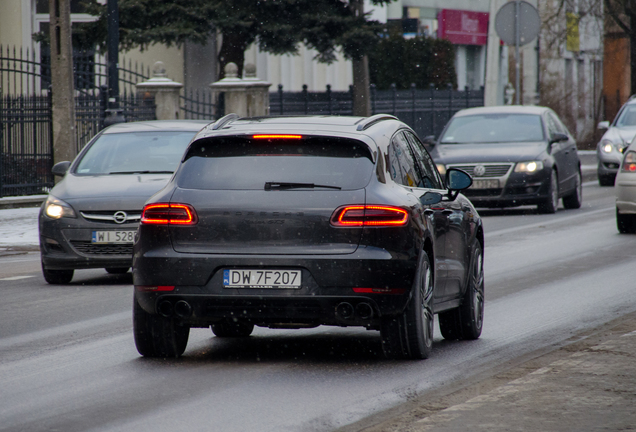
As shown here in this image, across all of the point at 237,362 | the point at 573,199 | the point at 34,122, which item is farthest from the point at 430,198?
the point at 34,122

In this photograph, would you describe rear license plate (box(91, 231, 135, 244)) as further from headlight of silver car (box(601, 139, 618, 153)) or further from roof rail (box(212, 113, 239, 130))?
headlight of silver car (box(601, 139, 618, 153))

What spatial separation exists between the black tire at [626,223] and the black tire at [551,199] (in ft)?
10.7

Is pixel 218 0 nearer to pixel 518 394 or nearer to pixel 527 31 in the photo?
pixel 527 31

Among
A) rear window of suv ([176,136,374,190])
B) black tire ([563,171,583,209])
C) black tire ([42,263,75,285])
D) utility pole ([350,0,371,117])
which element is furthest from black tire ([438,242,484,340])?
utility pole ([350,0,371,117])

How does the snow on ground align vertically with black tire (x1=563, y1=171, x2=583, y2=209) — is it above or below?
below

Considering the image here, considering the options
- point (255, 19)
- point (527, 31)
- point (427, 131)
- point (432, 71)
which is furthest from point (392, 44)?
point (527, 31)

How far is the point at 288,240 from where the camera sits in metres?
7.45

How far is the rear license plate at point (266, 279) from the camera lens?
7414 millimetres

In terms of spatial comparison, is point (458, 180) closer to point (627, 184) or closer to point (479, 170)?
point (627, 184)

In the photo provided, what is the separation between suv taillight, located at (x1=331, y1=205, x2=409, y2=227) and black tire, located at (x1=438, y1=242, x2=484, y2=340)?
1.53 meters

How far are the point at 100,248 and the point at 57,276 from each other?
754 mm

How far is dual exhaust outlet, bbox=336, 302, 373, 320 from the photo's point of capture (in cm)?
750

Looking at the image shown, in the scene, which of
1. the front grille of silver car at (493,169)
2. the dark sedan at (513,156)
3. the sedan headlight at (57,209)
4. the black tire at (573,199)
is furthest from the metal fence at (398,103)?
the sedan headlight at (57,209)

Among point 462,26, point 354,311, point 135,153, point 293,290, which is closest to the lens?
point 293,290
